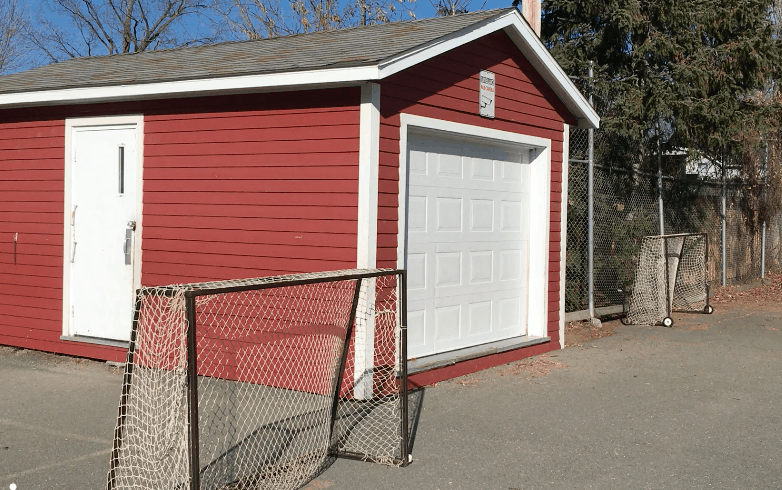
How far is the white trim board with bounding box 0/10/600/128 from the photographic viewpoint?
709 cm

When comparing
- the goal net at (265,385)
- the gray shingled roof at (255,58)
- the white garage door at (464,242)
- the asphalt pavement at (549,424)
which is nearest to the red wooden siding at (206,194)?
the gray shingled roof at (255,58)

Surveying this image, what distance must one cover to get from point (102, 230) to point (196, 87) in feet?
6.77

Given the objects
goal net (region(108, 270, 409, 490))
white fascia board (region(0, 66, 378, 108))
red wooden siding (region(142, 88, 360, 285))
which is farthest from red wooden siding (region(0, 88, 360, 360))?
goal net (region(108, 270, 409, 490))

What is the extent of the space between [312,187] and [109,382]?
2.66 m

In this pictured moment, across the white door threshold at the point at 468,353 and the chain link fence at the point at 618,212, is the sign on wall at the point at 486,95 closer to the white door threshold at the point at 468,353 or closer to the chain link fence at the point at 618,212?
the white door threshold at the point at 468,353

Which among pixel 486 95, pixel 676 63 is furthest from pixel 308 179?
pixel 676 63

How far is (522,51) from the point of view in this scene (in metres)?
9.30

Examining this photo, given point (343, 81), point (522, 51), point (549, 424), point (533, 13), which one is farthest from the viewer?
point (533, 13)

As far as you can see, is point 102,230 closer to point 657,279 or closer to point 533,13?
point 533,13

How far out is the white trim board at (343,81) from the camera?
7.09 meters

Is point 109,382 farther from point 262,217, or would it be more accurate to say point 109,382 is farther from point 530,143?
point 530,143

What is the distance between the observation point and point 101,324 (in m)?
8.95

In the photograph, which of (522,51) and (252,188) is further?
(522,51)

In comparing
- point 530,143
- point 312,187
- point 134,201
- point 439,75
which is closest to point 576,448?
point 312,187
